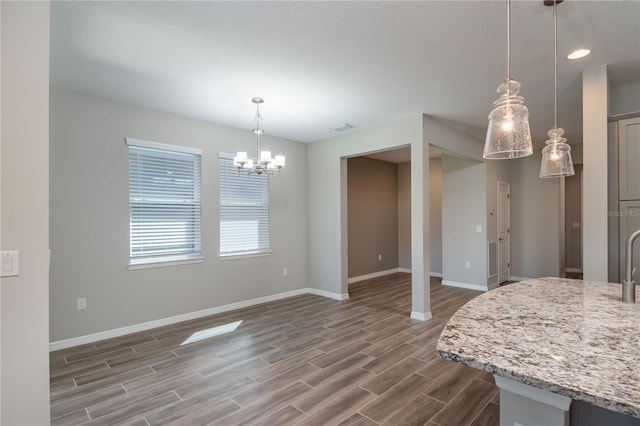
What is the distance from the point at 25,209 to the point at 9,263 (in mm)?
261

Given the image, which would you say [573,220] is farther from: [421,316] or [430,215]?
[421,316]

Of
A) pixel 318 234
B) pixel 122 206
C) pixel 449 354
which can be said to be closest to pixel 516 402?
pixel 449 354

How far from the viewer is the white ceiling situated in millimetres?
2098

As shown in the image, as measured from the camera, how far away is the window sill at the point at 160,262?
3.82 m

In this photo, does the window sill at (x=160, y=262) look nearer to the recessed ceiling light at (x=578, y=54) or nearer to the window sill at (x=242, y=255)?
the window sill at (x=242, y=255)

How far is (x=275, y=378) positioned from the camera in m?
2.70

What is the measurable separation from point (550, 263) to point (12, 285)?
767 centimetres

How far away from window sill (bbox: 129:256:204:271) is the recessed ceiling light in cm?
460

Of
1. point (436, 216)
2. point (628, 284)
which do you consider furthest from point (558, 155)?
point (436, 216)

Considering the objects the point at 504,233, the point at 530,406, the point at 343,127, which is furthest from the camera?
the point at 504,233

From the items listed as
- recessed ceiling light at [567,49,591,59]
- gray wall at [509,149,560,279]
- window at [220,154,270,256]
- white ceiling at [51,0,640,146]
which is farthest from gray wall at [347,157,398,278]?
recessed ceiling light at [567,49,591,59]

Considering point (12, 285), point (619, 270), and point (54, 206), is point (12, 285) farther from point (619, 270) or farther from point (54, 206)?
point (619, 270)

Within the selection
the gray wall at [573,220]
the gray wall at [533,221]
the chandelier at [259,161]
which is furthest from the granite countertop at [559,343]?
the gray wall at [573,220]

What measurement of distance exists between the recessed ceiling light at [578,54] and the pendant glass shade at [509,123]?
5.56ft
